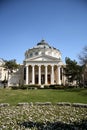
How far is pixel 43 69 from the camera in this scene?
73.5 meters

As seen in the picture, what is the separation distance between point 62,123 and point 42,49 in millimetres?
65808

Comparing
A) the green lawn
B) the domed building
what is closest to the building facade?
the domed building

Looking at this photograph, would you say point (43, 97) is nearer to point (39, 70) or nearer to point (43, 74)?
point (39, 70)

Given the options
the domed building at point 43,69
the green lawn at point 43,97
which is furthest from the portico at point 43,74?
the green lawn at point 43,97

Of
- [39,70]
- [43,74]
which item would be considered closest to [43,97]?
[39,70]

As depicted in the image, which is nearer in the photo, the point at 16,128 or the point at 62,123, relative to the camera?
the point at 16,128

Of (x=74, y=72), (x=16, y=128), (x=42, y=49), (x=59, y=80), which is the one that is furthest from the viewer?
(x=42, y=49)

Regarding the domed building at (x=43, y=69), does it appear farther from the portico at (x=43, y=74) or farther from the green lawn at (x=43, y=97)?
the green lawn at (x=43, y=97)

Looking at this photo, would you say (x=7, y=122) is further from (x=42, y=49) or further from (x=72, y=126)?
(x=42, y=49)

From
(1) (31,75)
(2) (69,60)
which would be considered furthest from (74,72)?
(1) (31,75)

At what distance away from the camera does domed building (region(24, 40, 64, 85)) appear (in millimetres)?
68500

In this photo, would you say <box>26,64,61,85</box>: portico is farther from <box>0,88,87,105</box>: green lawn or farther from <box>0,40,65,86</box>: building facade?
<box>0,88,87,105</box>: green lawn

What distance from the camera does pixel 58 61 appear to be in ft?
226

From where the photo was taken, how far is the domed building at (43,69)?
68.5 meters
